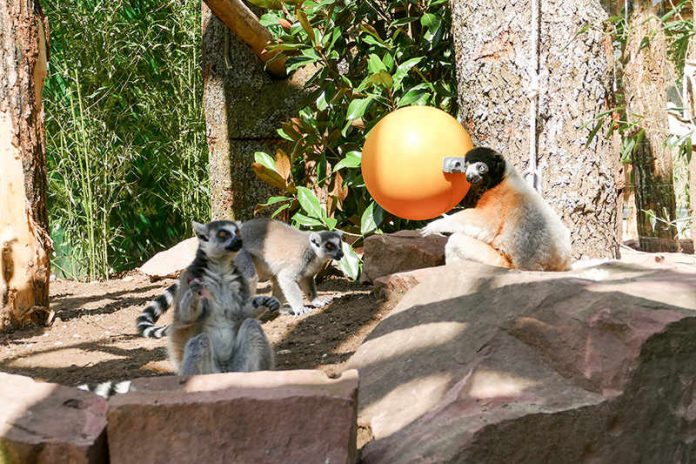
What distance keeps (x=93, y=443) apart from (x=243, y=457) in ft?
1.34

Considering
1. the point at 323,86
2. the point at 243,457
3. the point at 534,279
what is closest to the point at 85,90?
the point at 323,86

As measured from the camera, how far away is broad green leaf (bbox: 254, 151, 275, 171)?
6.60 m

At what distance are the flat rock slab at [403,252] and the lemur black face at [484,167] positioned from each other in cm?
120

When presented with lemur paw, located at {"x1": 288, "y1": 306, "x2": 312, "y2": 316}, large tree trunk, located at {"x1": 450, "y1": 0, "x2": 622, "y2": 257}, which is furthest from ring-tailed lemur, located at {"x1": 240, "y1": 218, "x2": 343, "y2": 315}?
large tree trunk, located at {"x1": 450, "y1": 0, "x2": 622, "y2": 257}

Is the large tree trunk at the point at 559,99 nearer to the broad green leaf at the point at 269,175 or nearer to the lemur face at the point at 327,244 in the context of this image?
the lemur face at the point at 327,244

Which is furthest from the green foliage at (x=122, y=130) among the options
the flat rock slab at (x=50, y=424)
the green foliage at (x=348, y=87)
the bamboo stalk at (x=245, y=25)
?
the flat rock slab at (x=50, y=424)

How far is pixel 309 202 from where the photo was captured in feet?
21.5

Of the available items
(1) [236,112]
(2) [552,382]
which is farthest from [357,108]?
(2) [552,382]

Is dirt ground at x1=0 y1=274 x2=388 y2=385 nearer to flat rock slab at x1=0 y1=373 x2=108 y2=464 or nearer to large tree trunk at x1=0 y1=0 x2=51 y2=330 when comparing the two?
large tree trunk at x1=0 y1=0 x2=51 y2=330

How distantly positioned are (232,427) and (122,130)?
294 inches

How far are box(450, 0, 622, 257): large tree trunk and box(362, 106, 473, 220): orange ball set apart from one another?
46 centimetres

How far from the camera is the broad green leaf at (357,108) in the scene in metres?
5.95

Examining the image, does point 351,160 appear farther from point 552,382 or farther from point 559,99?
point 552,382

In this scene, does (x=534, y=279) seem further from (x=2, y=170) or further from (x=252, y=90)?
(x=252, y=90)
